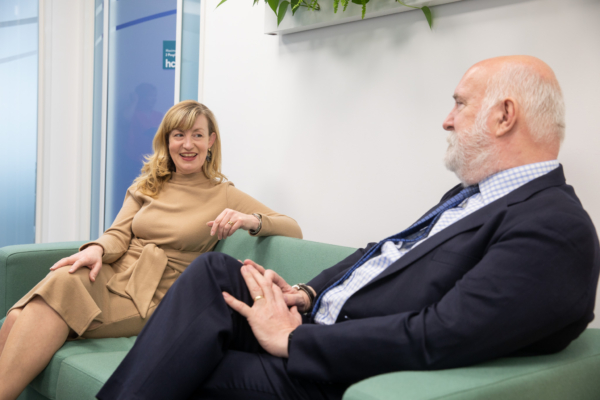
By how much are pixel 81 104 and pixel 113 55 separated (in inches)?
22.2

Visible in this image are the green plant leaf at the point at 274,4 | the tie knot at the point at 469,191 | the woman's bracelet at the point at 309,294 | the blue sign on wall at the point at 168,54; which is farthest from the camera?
the blue sign on wall at the point at 168,54

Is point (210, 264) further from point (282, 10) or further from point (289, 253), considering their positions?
point (282, 10)

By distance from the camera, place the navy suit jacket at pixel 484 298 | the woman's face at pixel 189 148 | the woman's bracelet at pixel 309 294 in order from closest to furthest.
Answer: the navy suit jacket at pixel 484 298
the woman's bracelet at pixel 309 294
the woman's face at pixel 189 148

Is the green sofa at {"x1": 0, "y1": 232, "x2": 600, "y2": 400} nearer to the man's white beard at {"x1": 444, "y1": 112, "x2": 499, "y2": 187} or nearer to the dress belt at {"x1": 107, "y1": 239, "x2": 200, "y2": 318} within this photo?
the dress belt at {"x1": 107, "y1": 239, "x2": 200, "y2": 318}

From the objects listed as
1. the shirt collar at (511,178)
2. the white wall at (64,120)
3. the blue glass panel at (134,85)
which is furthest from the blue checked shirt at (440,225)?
the white wall at (64,120)

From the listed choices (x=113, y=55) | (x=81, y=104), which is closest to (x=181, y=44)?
(x=113, y=55)

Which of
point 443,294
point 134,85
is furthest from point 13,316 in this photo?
point 134,85

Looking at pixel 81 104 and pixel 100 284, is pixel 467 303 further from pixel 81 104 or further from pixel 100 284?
pixel 81 104

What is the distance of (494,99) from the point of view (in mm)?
1401

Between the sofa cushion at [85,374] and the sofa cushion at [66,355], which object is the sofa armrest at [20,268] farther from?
the sofa cushion at [85,374]

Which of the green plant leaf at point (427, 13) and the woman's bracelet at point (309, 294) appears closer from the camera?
the woman's bracelet at point (309, 294)

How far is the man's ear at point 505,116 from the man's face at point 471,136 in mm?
28

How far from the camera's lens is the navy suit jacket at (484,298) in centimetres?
109

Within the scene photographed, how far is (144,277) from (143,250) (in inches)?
5.0
